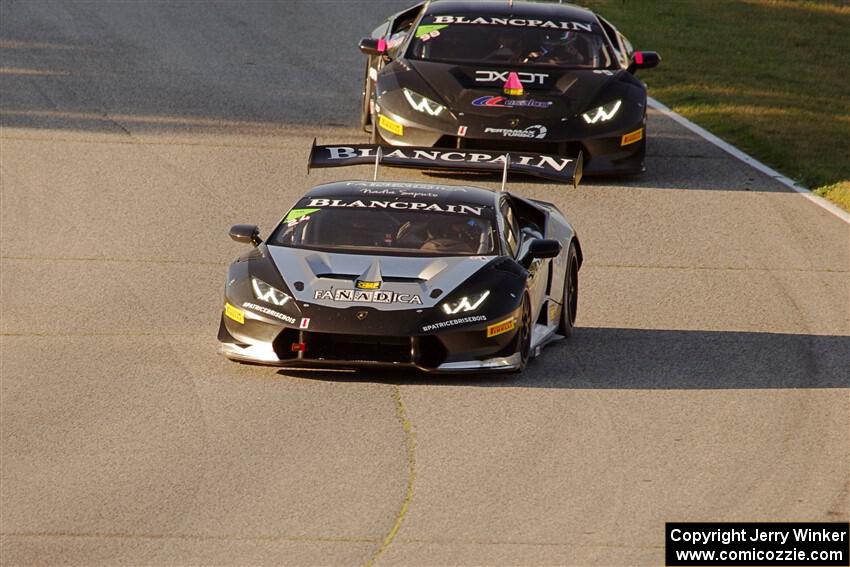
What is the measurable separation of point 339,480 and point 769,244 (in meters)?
7.42

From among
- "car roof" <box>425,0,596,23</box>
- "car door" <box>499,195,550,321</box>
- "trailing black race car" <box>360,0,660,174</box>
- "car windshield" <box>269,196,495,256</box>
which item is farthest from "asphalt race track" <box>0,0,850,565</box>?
"car roof" <box>425,0,596,23</box>

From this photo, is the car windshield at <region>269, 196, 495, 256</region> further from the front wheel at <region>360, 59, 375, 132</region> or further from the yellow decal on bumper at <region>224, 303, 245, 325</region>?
the front wheel at <region>360, 59, 375, 132</region>

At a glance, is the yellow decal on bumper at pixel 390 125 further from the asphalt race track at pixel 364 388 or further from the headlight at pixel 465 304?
the headlight at pixel 465 304

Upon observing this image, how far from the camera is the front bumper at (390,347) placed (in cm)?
1161

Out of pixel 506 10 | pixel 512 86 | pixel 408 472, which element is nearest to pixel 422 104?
pixel 512 86

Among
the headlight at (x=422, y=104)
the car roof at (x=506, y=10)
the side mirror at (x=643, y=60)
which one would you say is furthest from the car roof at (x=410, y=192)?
the car roof at (x=506, y=10)

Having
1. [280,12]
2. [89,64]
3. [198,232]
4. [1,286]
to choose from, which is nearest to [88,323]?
[1,286]

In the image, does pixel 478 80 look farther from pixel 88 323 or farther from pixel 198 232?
pixel 88 323

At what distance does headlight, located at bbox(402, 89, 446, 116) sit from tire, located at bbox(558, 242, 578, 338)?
4065 mm

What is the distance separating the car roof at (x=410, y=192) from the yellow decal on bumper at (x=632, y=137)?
4.51 m

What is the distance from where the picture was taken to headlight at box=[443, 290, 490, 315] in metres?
11.7

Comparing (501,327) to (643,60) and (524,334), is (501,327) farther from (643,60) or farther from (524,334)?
(643,60)

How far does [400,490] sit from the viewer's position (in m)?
9.77
